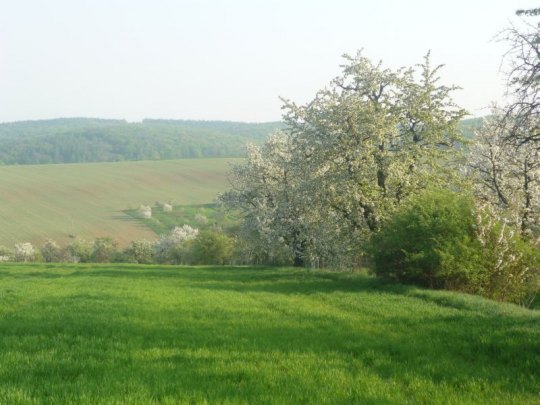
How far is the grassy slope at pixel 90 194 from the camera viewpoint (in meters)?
114

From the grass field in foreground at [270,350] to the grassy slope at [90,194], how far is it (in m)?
92.4

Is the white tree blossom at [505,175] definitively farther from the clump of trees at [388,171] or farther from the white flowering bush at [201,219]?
the white flowering bush at [201,219]

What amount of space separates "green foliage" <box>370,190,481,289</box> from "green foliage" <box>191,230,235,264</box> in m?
52.4

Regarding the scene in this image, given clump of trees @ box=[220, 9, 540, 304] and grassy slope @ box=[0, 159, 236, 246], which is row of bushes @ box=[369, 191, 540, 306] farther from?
grassy slope @ box=[0, 159, 236, 246]

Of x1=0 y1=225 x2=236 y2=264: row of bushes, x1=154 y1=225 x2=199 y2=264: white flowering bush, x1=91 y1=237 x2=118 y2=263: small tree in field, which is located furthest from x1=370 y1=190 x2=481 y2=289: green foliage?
x1=91 y1=237 x2=118 y2=263: small tree in field

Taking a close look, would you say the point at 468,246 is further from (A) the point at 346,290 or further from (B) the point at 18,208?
(B) the point at 18,208

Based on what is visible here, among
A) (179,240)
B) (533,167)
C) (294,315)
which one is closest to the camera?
(294,315)

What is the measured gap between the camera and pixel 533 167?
107 ft

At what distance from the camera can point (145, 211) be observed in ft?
436

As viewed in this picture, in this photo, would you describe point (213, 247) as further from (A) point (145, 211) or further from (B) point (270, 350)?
(B) point (270, 350)

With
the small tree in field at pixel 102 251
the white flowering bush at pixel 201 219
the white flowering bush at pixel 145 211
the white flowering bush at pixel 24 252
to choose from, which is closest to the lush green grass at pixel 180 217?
the white flowering bush at pixel 201 219

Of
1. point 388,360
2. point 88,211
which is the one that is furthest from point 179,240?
point 388,360

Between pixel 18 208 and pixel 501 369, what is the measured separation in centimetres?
13402

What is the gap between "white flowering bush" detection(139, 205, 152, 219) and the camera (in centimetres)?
13096
